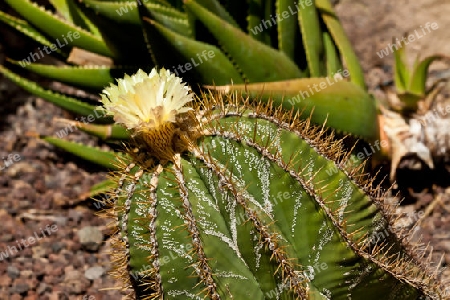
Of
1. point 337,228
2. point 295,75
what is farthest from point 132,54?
point 337,228

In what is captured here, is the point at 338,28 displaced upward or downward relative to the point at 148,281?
upward

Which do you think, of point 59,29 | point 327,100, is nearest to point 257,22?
point 327,100

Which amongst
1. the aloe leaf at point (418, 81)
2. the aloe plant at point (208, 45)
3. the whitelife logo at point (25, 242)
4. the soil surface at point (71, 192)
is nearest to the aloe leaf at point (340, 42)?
the aloe plant at point (208, 45)

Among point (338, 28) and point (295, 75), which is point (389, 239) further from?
point (338, 28)

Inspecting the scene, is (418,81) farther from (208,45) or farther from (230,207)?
(230,207)

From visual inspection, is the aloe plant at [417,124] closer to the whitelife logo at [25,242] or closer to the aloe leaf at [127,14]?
the aloe leaf at [127,14]

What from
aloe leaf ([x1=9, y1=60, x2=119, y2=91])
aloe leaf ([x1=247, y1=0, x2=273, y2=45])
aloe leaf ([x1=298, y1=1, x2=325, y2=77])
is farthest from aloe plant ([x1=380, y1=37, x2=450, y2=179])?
aloe leaf ([x1=9, y1=60, x2=119, y2=91])
